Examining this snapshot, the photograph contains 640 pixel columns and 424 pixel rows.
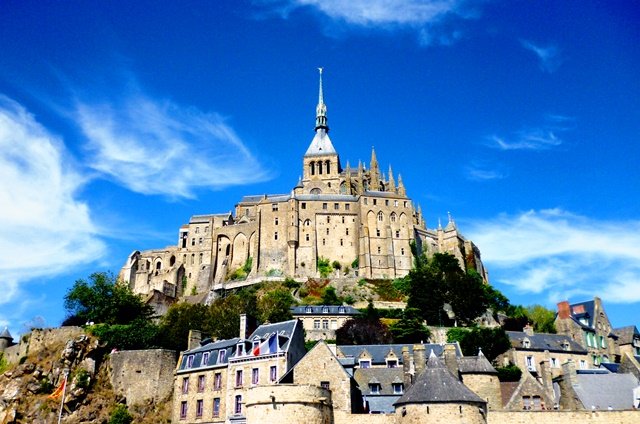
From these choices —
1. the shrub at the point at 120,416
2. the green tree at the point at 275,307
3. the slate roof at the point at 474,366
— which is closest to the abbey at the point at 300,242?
the green tree at the point at 275,307

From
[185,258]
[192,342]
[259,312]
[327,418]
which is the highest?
[185,258]

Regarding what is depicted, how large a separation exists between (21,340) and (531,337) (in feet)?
151

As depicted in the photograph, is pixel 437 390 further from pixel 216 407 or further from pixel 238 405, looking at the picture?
pixel 216 407

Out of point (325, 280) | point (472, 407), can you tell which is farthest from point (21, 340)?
point (472, 407)

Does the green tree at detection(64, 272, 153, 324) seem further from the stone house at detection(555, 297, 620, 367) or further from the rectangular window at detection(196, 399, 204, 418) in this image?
the stone house at detection(555, 297, 620, 367)

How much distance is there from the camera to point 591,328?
206 ft

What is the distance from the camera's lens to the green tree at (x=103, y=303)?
214 ft

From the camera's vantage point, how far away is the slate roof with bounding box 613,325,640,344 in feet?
212

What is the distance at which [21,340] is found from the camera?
58.8 metres

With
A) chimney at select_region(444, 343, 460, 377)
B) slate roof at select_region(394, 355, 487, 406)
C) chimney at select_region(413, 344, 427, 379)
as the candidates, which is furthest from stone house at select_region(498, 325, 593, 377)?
slate roof at select_region(394, 355, 487, 406)

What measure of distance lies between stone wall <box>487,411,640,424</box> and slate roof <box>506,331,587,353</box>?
66.8 ft

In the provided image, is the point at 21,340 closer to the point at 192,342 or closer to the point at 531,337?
the point at 192,342

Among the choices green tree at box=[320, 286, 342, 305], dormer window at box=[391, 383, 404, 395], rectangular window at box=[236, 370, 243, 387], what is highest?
green tree at box=[320, 286, 342, 305]

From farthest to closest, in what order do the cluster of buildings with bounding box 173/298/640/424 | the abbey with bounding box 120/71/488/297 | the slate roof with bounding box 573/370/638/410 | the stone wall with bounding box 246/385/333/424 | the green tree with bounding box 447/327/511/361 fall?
the abbey with bounding box 120/71/488/297, the green tree with bounding box 447/327/511/361, the slate roof with bounding box 573/370/638/410, the cluster of buildings with bounding box 173/298/640/424, the stone wall with bounding box 246/385/333/424
